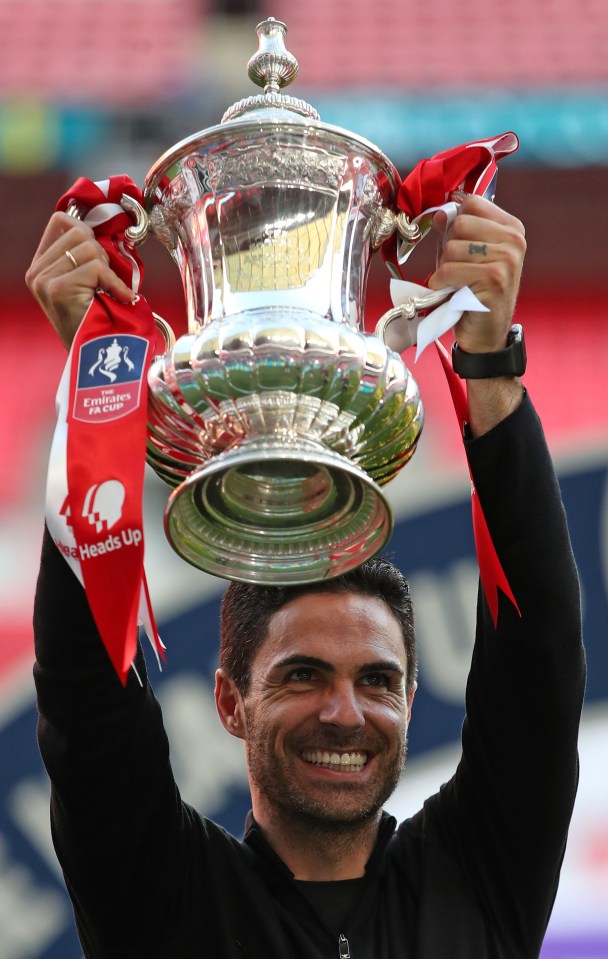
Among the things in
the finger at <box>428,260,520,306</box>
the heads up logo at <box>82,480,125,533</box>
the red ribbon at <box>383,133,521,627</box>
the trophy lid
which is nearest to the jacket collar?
the red ribbon at <box>383,133,521,627</box>

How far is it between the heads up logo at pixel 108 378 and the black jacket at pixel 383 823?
190 millimetres

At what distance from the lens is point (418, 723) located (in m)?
4.07

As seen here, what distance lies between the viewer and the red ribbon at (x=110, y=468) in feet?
5.81

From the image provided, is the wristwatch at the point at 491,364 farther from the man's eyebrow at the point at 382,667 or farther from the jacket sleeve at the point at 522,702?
the man's eyebrow at the point at 382,667

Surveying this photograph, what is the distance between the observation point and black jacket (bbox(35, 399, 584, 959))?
190 centimetres

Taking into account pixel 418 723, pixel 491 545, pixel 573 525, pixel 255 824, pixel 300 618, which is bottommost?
pixel 418 723

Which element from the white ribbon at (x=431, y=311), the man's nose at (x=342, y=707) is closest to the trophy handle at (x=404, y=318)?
the white ribbon at (x=431, y=311)

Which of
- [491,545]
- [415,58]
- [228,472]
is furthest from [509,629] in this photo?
[415,58]

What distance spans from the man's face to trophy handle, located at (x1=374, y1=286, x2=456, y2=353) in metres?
0.39

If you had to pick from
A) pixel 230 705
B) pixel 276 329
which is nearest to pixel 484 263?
pixel 276 329

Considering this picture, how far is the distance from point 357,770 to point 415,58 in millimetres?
4882

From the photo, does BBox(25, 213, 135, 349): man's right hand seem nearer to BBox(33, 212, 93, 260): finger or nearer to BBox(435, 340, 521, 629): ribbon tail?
BBox(33, 212, 93, 260): finger

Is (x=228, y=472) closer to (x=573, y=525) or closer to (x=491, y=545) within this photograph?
(x=491, y=545)

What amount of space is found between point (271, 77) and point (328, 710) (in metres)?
0.85
